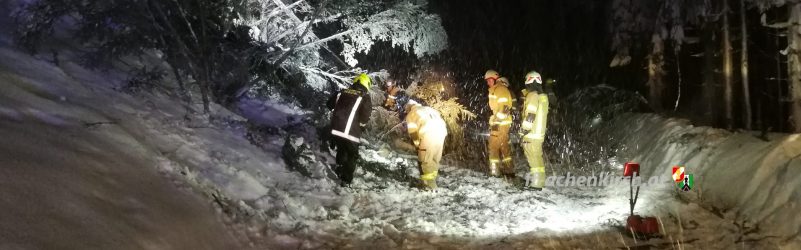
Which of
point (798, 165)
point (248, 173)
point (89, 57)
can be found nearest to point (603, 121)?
point (798, 165)

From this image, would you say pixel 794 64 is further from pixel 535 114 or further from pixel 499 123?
pixel 499 123

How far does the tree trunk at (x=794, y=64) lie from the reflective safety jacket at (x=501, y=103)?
4009mm

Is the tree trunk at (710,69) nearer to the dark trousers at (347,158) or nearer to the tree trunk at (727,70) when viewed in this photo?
the tree trunk at (727,70)

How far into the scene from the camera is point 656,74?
45.7 ft

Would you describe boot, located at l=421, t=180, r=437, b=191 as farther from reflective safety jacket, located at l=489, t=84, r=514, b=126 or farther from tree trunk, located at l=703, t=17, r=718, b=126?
tree trunk, located at l=703, t=17, r=718, b=126

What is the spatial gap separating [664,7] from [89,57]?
10.8 m

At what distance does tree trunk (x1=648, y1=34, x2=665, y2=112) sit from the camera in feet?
44.6

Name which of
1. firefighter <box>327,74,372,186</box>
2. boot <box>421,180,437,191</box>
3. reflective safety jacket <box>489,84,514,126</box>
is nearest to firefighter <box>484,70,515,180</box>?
reflective safety jacket <box>489,84,514,126</box>

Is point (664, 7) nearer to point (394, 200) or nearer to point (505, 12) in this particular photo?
point (394, 200)

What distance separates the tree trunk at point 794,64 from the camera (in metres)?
8.15

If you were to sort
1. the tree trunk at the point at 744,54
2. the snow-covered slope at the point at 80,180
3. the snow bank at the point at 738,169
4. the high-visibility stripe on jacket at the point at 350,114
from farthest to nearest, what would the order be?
the tree trunk at the point at 744,54, the high-visibility stripe on jacket at the point at 350,114, the snow bank at the point at 738,169, the snow-covered slope at the point at 80,180

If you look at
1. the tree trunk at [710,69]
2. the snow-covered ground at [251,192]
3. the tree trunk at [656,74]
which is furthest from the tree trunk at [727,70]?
the tree trunk at [656,74]

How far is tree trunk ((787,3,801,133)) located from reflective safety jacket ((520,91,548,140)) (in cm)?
342

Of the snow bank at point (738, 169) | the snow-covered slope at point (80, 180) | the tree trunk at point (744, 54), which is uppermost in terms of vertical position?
the tree trunk at point (744, 54)
